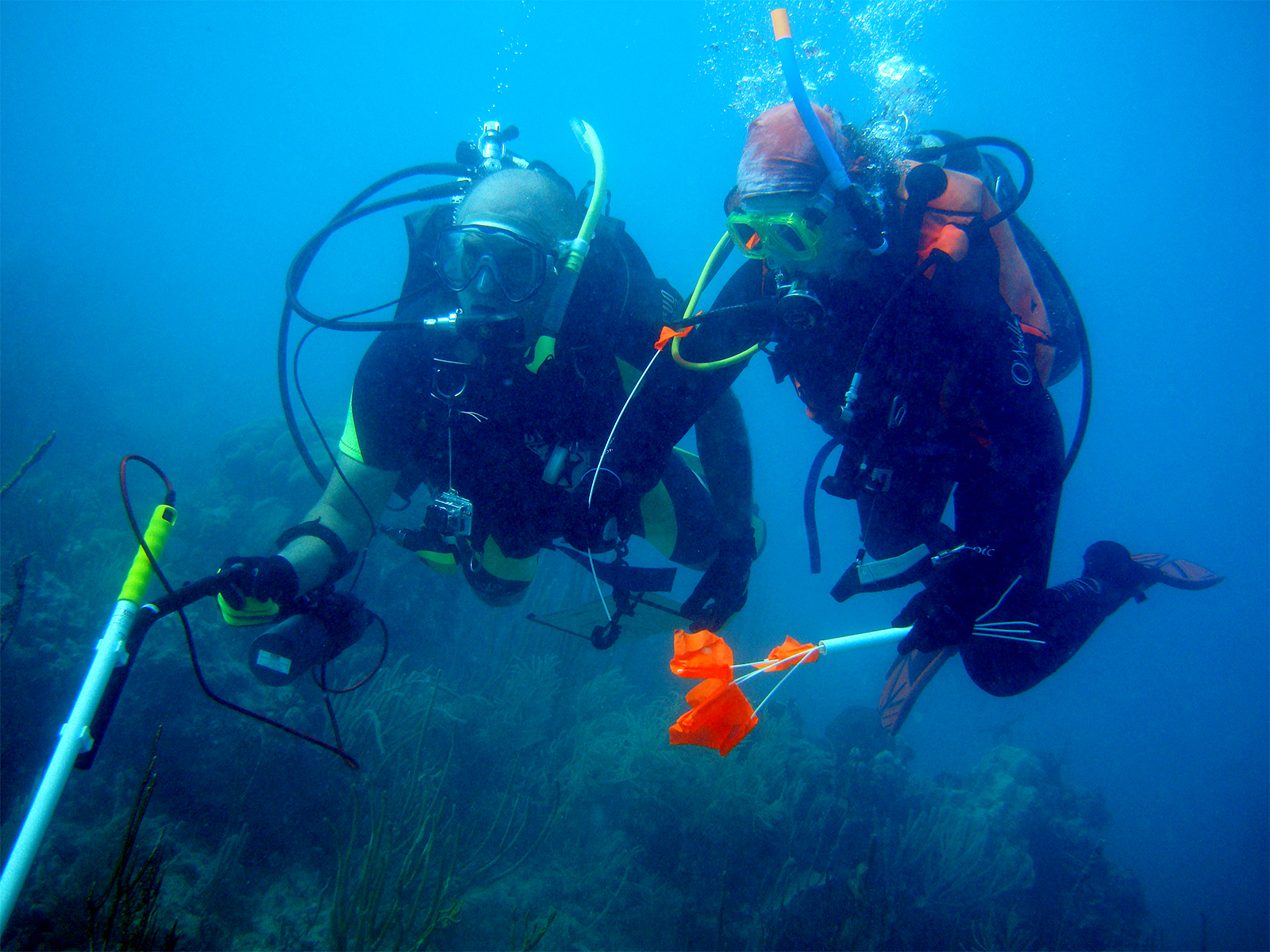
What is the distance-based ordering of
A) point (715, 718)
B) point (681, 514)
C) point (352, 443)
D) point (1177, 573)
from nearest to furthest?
point (715, 718) < point (352, 443) < point (1177, 573) < point (681, 514)

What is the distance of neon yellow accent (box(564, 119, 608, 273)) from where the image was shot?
2463 millimetres

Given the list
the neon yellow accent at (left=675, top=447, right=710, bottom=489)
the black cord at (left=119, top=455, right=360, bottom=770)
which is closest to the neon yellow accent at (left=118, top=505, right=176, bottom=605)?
the black cord at (left=119, top=455, right=360, bottom=770)

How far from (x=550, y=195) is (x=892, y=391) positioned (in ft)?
6.02

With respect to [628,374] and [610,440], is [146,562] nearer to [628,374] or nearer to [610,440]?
[610,440]

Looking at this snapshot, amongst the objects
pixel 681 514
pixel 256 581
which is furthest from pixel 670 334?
→ pixel 256 581

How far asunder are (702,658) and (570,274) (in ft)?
5.61

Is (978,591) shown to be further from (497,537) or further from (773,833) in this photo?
(773,833)

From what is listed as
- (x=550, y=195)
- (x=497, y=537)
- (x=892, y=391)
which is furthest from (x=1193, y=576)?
(x=550, y=195)

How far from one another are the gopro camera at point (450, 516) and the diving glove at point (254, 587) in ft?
1.84

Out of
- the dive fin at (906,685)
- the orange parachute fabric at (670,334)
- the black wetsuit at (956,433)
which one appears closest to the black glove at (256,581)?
the orange parachute fabric at (670,334)

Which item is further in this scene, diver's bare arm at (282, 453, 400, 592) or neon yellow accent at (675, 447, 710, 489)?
neon yellow accent at (675, 447, 710, 489)

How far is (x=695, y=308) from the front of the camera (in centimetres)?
257

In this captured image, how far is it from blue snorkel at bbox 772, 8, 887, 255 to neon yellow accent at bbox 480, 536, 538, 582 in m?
2.37

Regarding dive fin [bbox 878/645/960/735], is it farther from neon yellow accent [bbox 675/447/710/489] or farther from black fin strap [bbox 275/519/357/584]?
black fin strap [bbox 275/519/357/584]
